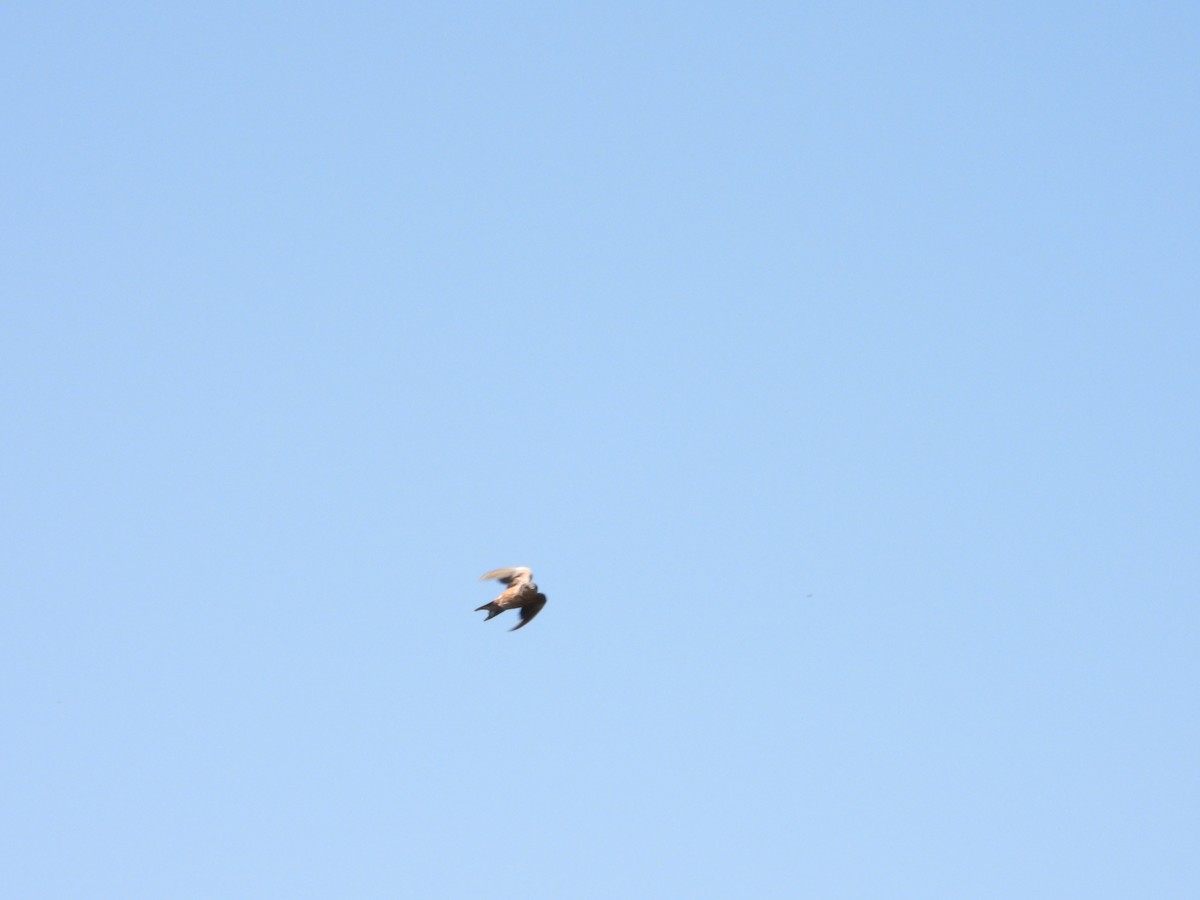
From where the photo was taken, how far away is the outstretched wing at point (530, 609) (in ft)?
167

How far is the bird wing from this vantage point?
51375 millimetres

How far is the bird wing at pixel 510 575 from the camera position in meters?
51.4

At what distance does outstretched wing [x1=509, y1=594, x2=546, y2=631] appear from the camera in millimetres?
50969

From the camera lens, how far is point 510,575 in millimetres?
51656

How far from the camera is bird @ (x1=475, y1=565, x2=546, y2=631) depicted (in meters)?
50.7

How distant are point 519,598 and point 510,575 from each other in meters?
1.11

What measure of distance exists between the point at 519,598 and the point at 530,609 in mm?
531

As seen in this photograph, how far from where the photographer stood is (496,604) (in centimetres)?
5056

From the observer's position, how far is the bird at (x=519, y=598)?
50.7m

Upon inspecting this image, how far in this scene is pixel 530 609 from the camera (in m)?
51.1
